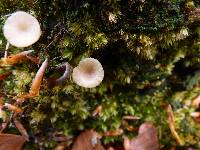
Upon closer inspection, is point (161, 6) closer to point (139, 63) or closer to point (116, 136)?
point (139, 63)

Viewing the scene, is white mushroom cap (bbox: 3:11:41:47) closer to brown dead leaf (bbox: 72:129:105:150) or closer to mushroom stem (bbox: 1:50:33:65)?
mushroom stem (bbox: 1:50:33:65)

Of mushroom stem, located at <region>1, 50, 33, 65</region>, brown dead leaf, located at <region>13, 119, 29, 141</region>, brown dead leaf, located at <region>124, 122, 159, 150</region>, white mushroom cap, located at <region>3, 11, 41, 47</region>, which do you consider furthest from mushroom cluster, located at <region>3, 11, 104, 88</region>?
brown dead leaf, located at <region>124, 122, 159, 150</region>

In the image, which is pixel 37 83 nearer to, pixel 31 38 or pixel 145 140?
pixel 31 38

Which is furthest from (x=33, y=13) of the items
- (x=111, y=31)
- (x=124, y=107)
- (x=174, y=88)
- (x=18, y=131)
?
(x=174, y=88)

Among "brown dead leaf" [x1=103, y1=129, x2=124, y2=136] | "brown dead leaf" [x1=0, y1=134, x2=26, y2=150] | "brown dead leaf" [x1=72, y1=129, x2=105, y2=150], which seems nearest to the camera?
"brown dead leaf" [x1=0, y1=134, x2=26, y2=150]

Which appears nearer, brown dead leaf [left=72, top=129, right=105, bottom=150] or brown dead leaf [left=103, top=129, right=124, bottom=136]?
brown dead leaf [left=72, top=129, right=105, bottom=150]

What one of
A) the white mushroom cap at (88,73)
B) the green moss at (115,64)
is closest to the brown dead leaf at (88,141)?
the green moss at (115,64)
